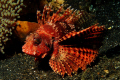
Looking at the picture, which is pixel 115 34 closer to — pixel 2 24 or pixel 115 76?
pixel 115 76

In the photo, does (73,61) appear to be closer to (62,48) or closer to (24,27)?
(62,48)

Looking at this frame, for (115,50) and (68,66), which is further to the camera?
(115,50)

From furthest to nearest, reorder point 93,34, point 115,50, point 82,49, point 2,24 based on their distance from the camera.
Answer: point 2,24, point 115,50, point 82,49, point 93,34

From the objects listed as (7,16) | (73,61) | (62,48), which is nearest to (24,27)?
(7,16)

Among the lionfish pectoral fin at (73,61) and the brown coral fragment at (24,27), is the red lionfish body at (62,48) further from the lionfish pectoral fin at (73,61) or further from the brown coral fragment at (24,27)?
the brown coral fragment at (24,27)

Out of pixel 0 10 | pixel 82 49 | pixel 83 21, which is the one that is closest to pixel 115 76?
pixel 82 49

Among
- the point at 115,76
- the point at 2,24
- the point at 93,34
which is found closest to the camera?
the point at 115,76

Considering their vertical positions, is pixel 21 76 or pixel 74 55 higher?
pixel 74 55

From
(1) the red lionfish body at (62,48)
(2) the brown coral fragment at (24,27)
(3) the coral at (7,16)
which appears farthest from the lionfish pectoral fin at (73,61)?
(3) the coral at (7,16)
